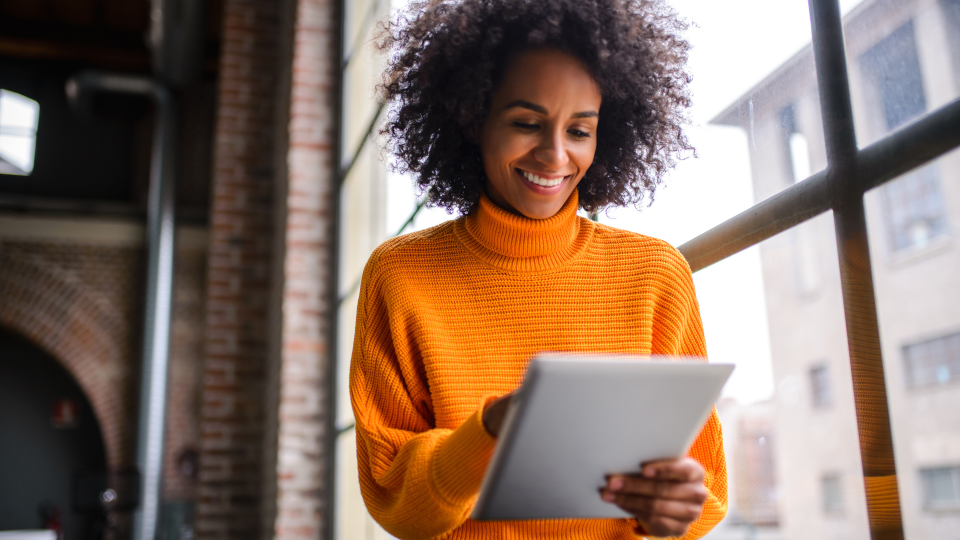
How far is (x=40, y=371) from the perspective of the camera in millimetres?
8422

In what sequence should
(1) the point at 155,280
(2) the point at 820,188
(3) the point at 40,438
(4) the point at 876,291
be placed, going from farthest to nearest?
(3) the point at 40,438
(1) the point at 155,280
(2) the point at 820,188
(4) the point at 876,291

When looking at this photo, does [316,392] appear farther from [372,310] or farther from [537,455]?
[537,455]

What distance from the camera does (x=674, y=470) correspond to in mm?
785

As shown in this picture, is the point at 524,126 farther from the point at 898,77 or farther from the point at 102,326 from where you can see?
the point at 102,326

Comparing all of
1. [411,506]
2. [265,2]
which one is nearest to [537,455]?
[411,506]

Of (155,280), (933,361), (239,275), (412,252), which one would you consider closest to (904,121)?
(933,361)

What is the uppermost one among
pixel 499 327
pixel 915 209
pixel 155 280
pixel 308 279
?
pixel 155 280

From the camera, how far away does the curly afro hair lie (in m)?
1.03

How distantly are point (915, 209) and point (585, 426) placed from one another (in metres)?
0.47

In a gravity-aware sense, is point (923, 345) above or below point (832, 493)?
above

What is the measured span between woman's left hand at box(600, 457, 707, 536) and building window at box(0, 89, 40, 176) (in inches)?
352

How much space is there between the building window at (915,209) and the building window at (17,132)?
29.5ft

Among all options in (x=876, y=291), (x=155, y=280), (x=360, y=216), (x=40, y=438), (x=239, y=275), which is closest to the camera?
(x=876, y=291)

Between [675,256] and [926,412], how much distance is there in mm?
335
